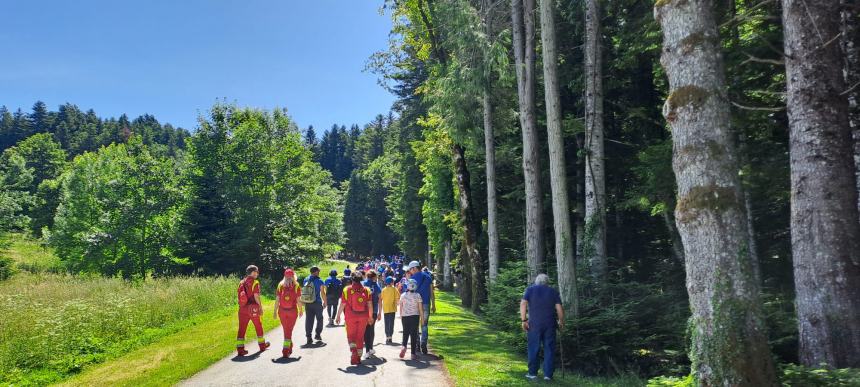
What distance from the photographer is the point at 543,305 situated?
8922mm

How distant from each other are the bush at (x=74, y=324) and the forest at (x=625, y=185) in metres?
9.84

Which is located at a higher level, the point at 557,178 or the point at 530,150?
the point at 530,150

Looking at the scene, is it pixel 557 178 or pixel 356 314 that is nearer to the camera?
pixel 356 314

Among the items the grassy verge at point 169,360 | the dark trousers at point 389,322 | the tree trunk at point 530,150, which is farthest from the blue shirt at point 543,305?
the grassy verge at point 169,360

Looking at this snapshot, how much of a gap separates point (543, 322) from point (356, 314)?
360cm

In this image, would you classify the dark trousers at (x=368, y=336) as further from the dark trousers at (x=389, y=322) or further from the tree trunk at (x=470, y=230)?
the tree trunk at (x=470, y=230)

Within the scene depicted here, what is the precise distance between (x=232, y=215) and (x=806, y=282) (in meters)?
33.3

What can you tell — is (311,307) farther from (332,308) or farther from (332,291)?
(332,308)

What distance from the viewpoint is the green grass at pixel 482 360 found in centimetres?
855

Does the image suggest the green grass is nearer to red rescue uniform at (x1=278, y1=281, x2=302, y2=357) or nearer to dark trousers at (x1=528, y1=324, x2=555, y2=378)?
dark trousers at (x1=528, y1=324, x2=555, y2=378)

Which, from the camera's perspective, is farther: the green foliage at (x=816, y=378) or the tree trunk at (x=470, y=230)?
the tree trunk at (x=470, y=230)

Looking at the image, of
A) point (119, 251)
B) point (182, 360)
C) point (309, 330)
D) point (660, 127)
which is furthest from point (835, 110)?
point (119, 251)

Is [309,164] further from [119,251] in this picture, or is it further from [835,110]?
[835,110]

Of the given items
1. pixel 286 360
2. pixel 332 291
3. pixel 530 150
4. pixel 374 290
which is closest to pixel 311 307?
pixel 374 290
